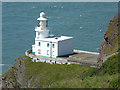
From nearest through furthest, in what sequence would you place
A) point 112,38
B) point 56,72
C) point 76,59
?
1. point 112,38
2. point 56,72
3. point 76,59

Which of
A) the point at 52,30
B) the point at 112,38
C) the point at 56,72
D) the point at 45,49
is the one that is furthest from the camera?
the point at 52,30

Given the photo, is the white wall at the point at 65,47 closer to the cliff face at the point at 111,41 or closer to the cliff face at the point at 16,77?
the cliff face at the point at 16,77

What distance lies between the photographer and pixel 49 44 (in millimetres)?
45906

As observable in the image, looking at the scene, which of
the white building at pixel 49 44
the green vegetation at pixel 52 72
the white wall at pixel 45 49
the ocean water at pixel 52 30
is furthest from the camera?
the ocean water at pixel 52 30

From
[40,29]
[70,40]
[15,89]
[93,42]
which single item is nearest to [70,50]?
[70,40]

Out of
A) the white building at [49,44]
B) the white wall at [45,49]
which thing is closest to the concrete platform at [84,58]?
the white building at [49,44]

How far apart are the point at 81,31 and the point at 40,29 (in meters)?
34.8

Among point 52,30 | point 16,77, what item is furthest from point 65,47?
point 52,30

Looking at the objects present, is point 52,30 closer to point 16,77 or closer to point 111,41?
point 16,77

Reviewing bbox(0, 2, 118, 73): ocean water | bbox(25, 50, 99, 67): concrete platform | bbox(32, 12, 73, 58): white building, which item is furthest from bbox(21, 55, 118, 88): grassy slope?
bbox(0, 2, 118, 73): ocean water

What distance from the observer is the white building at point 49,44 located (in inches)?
1795

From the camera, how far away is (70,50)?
47.7 meters

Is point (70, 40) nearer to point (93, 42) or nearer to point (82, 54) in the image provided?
point (82, 54)

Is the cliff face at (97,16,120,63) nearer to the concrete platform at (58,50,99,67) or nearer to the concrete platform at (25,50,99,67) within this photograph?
the concrete platform at (58,50,99,67)
